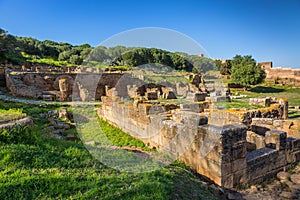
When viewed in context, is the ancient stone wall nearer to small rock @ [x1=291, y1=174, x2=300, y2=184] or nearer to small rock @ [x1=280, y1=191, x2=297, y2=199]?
small rock @ [x1=291, y1=174, x2=300, y2=184]

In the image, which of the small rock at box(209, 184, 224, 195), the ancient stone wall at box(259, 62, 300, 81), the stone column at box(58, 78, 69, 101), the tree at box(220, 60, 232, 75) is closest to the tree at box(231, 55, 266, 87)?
the ancient stone wall at box(259, 62, 300, 81)

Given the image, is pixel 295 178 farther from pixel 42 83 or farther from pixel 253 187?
pixel 42 83

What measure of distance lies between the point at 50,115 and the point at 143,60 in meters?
25.4

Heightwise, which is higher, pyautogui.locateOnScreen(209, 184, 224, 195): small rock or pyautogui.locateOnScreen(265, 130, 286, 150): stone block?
pyautogui.locateOnScreen(265, 130, 286, 150): stone block

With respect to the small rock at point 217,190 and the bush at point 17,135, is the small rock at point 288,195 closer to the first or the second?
the small rock at point 217,190

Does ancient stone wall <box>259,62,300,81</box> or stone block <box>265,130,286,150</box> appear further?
ancient stone wall <box>259,62,300,81</box>

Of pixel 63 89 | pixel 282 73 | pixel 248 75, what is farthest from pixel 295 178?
pixel 282 73

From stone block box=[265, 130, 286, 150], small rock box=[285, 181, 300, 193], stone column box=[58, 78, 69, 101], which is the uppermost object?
stone column box=[58, 78, 69, 101]

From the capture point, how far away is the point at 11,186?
3289 mm

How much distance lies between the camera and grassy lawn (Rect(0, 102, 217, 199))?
131 inches

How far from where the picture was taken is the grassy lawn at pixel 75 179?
334cm

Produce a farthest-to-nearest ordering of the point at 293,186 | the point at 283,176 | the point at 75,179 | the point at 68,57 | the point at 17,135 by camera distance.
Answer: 1. the point at 68,57
2. the point at 17,135
3. the point at 283,176
4. the point at 293,186
5. the point at 75,179

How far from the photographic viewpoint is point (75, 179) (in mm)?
3834

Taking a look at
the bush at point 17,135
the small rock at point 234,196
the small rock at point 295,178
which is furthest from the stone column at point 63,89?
the small rock at point 295,178
